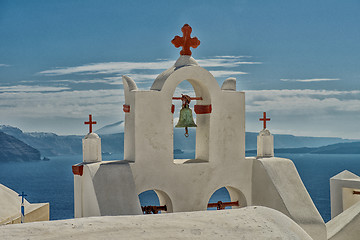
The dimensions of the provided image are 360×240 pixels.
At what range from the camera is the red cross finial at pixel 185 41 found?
12.4m

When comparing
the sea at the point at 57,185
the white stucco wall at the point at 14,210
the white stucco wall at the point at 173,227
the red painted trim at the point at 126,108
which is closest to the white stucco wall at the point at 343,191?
the red painted trim at the point at 126,108

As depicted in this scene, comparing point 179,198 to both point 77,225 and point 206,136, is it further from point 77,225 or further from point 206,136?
point 77,225

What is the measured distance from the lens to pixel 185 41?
1238 centimetres

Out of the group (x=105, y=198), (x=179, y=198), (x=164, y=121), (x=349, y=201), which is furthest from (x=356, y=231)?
(x=105, y=198)

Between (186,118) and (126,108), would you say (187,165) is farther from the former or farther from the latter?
(126,108)

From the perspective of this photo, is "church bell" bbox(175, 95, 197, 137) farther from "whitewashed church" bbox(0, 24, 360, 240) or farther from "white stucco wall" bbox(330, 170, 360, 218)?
"white stucco wall" bbox(330, 170, 360, 218)

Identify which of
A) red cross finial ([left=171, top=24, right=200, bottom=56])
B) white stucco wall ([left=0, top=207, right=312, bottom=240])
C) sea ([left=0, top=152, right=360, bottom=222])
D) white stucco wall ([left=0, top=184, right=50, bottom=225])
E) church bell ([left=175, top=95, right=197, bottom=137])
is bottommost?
sea ([left=0, top=152, right=360, bottom=222])

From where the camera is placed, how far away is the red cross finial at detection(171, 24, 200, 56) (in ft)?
40.6

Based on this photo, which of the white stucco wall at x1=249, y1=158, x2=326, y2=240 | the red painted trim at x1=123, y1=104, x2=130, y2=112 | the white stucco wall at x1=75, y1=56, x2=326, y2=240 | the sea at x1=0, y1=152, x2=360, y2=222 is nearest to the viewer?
the white stucco wall at x1=75, y1=56, x2=326, y2=240

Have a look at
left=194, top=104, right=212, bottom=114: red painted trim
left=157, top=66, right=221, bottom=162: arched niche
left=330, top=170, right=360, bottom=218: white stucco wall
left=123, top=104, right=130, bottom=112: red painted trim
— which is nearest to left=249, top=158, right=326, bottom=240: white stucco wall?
left=157, top=66, right=221, bottom=162: arched niche

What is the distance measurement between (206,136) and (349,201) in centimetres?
701

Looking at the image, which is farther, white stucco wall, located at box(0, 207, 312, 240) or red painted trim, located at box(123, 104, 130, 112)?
red painted trim, located at box(123, 104, 130, 112)

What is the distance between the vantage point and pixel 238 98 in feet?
41.5

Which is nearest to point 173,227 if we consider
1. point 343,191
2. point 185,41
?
point 185,41
